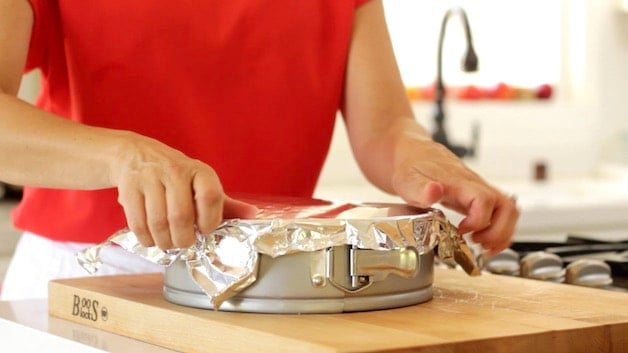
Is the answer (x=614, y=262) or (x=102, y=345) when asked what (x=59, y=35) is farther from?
(x=614, y=262)

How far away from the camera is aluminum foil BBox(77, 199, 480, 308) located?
0.95m

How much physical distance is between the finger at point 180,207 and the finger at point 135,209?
23 mm

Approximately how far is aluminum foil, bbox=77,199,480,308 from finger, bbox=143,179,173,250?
4 centimetres

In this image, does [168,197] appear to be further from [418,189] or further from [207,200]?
[418,189]

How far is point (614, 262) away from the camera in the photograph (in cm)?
132

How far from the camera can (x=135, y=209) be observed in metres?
0.94

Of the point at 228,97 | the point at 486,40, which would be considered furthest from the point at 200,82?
the point at 486,40

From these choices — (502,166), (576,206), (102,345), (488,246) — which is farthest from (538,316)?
(502,166)

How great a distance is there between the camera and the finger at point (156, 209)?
93 cm

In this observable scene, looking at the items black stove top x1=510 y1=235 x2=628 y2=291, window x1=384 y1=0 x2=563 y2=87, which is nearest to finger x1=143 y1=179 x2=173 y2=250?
black stove top x1=510 y1=235 x2=628 y2=291

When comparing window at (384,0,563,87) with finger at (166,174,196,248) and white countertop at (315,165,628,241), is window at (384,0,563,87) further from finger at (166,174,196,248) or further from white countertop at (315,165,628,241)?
finger at (166,174,196,248)

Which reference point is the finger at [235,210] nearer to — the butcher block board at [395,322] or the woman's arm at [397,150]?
the butcher block board at [395,322]

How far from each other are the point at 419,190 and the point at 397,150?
154 millimetres

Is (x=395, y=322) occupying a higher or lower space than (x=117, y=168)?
lower
